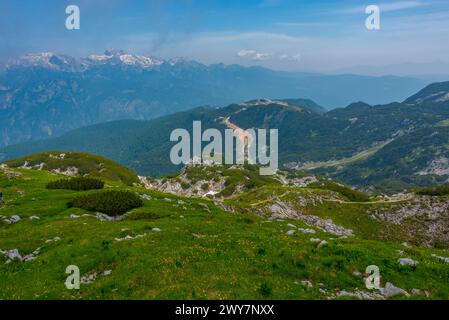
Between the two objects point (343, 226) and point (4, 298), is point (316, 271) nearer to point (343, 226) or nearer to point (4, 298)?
point (4, 298)

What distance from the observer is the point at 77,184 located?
64.8 meters

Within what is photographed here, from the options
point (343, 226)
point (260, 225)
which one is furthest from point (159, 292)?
point (343, 226)

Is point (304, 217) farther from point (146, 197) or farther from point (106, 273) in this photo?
point (106, 273)

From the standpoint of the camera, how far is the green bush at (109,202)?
47.5m

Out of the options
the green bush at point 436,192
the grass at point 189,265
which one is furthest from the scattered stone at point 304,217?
the grass at point 189,265

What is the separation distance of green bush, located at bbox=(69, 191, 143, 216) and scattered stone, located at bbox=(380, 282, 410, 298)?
3470cm

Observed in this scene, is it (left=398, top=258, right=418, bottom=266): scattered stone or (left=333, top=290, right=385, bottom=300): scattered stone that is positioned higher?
(left=398, top=258, right=418, bottom=266): scattered stone

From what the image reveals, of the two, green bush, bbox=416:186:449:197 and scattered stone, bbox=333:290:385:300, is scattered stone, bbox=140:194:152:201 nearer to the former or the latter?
scattered stone, bbox=333:290:385:300

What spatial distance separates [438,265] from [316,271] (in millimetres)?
8581

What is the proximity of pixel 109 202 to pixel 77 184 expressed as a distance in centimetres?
1944

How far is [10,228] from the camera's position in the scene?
39188mm

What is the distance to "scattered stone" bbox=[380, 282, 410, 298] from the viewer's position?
20.9 meters

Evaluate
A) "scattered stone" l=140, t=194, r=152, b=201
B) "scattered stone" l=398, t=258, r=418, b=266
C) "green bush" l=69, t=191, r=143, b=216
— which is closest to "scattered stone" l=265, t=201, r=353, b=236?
"scattered stone" l=140, t=194, r=152, b=201

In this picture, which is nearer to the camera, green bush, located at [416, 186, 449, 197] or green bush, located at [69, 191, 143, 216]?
green bush, located at [69, 191, 143, 216]
